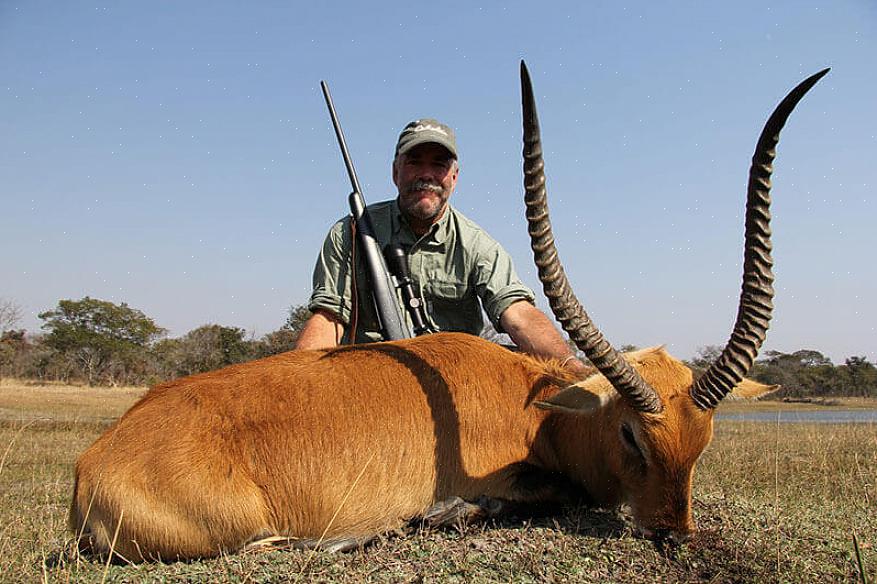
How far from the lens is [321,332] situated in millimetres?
6449

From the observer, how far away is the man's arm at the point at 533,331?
555cm

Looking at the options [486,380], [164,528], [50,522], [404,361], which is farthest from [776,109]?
[50,522]

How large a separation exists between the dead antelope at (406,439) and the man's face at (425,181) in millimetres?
Result: 2676

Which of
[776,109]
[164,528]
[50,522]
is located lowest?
[50,522]

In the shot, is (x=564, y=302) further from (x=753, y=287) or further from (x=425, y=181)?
(x=425, y=181)

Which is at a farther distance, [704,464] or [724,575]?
[704,464]

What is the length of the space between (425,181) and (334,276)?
52.0 inches

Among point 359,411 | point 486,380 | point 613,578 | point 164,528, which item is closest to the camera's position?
point 613,578

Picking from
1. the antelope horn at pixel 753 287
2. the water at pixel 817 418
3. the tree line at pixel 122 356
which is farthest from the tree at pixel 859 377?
the antelope horn at pixel 753 287

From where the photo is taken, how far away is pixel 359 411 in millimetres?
4000

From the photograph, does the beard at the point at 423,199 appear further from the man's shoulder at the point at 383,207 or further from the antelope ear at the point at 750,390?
the antelope ear at the point at 750,390

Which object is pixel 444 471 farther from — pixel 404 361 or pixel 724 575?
pixel 724 575

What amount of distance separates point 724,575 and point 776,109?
2311 mm

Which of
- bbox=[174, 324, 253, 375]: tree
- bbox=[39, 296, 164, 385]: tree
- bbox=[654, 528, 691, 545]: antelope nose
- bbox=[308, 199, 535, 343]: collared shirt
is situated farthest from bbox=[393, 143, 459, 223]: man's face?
bbox=[39, 296, 164, 385]: tree
